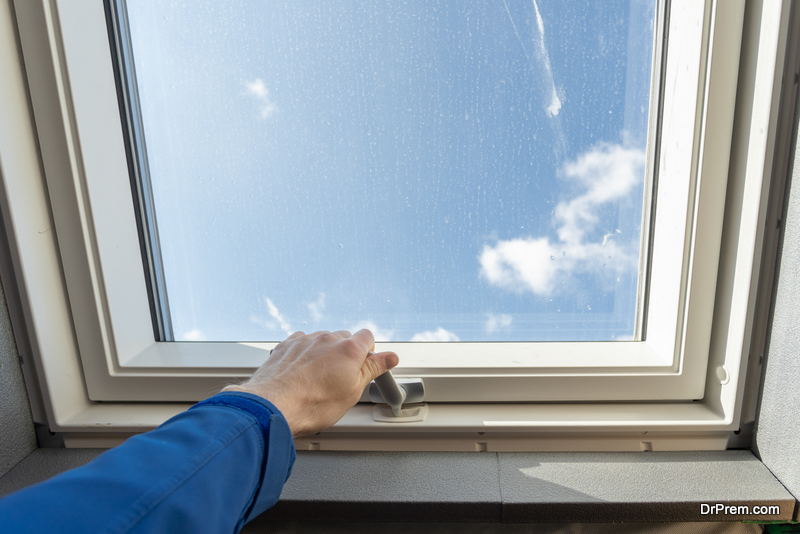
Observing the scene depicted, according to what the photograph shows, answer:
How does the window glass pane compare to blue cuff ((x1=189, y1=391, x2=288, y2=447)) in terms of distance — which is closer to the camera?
blue cuff ((x1=189, y1=391, x2=288, y2=447))

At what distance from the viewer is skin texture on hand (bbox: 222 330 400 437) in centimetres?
49

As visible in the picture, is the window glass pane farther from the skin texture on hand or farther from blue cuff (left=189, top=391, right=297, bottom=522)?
blue cuff (left=189, top=391, right=297, bottom=522)

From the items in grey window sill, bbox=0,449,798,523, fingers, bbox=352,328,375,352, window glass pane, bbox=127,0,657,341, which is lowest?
grey window sill, bbox=0,449,798,523

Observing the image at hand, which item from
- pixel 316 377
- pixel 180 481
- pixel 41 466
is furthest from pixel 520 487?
pixel 41 466

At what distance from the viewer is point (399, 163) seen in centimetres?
71

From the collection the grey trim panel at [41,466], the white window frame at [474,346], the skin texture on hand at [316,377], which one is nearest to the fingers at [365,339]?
the skin texture on hand at [316,377]

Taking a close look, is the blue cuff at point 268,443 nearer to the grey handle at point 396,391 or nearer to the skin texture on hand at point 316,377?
the skin texture on hand at point 316,377

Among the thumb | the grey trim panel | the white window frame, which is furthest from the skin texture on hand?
the grey trim panel

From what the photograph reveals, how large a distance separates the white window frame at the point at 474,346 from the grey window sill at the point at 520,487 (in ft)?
0.13

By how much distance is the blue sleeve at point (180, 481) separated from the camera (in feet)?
0.89

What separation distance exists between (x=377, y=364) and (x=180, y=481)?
0.96 feet

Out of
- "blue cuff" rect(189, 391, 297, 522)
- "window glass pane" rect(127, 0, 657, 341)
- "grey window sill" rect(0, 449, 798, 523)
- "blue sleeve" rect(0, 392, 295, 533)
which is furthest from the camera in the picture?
"window glass pane" rect(127, 0, 657, 341)

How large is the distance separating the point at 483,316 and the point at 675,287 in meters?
0.29

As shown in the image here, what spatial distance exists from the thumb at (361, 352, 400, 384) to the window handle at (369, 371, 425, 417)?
0.08 ft
